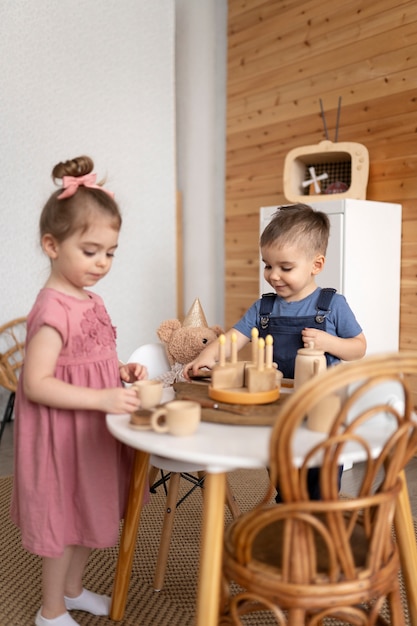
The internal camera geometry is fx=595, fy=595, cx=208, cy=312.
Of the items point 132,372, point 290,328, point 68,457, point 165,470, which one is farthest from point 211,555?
point 290,328

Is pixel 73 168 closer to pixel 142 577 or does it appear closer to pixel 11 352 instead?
pixel 142 577

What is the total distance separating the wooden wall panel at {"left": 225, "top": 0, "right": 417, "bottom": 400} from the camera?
327 centimetres

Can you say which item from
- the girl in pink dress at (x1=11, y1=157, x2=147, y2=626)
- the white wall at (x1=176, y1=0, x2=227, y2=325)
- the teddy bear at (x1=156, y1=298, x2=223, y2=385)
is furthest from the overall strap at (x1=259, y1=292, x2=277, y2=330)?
the white wall at (x1=176, y1=0, x2=227, y2=325)

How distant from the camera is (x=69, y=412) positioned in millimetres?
1521

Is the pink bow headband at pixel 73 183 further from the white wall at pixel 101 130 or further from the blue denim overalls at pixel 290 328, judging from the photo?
the white wall at pixel 101 130

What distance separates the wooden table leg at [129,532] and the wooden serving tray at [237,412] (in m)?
0.25

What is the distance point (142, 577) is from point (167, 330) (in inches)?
36.8

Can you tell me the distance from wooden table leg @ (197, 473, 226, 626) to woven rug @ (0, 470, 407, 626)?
24.3 inches

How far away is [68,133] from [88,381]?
2587mm

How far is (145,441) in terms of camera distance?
1.19 m

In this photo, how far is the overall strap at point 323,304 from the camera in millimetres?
1922

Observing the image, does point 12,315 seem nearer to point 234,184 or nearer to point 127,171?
point 127,171

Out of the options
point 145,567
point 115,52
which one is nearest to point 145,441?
point 145,567

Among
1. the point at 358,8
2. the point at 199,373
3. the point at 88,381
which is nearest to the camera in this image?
the point at 88,381
